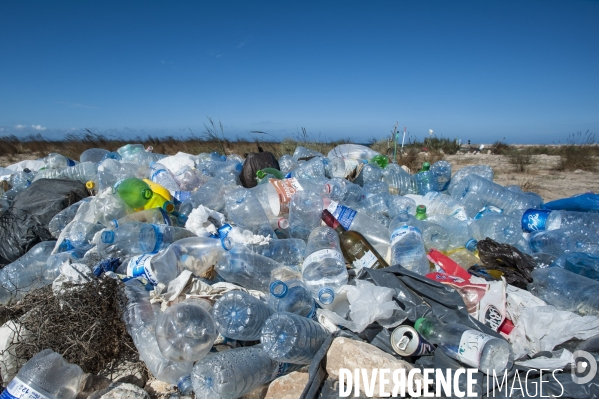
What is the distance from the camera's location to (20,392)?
4.45ft

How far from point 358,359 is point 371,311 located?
0.81 ft

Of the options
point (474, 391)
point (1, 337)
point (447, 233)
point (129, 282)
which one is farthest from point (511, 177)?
point (1, 337)

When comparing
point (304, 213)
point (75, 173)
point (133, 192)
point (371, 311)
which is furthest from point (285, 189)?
point (75, 173)

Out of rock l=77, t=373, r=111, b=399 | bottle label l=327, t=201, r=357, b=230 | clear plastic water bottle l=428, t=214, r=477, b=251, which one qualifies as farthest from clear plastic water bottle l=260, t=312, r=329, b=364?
clear plastic water bottle l=428, t=214, r=477, b=251

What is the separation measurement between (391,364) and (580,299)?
4.07 feet

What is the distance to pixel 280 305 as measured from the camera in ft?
5.99

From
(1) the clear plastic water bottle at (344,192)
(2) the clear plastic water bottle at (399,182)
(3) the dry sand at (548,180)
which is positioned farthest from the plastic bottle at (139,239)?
(3) the dry sand at (548,180)

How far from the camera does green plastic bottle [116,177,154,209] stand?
2.90m

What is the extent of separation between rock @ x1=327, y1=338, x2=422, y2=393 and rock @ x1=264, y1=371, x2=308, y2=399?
5.2 inches

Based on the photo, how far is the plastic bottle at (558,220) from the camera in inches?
104

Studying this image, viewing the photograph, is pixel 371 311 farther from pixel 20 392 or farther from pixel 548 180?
pixel 548 180

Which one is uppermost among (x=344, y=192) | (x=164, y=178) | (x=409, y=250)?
(x=164, y=178)

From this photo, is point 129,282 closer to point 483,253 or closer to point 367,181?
point 483,253

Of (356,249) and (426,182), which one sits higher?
(426,182)
